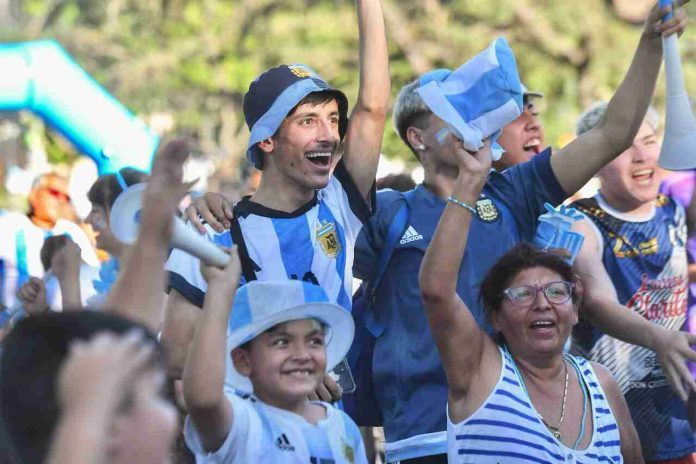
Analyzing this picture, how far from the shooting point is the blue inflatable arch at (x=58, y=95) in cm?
1370

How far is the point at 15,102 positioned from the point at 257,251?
10078 millimetres

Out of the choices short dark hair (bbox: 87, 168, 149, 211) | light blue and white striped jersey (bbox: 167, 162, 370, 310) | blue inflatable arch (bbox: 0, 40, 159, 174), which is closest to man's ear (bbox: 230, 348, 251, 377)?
light blue and white striped jersey (bbox: 167, 162, 370, 310)

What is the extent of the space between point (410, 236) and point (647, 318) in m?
1.25

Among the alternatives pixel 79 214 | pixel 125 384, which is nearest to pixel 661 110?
pixel 79 214

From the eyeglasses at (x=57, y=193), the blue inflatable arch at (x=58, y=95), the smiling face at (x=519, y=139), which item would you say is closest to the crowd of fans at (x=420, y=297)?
the smiling face at (x=519, y=139)

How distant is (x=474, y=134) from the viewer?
4.20 m

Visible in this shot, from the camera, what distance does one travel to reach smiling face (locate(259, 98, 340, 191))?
4.60 metres

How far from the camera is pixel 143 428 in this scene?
1.99 metres

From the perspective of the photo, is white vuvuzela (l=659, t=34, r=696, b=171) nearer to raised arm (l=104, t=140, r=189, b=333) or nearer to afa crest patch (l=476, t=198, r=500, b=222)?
afa crest patch (l=476, t=198, r=500, b=222)

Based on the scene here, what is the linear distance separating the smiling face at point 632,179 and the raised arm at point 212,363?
2.50 metres

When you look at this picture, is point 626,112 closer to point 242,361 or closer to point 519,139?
point 519,139

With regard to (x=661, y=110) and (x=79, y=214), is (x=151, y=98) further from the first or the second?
(x=79, y=214)

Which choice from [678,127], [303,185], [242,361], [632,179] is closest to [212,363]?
[242,361]

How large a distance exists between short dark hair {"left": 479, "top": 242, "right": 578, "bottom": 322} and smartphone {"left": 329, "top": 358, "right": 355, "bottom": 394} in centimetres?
58
